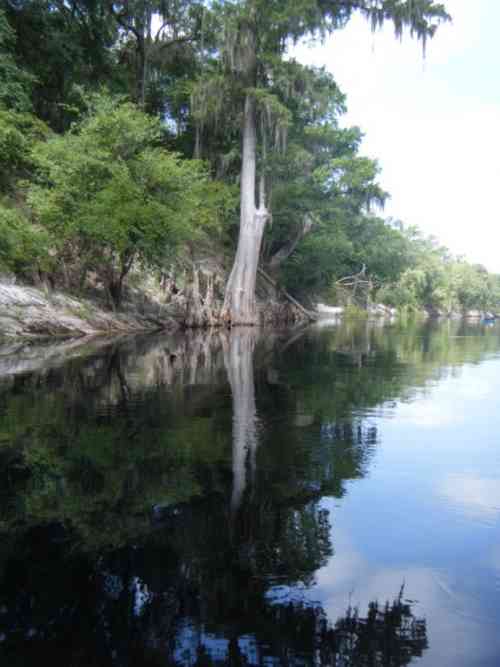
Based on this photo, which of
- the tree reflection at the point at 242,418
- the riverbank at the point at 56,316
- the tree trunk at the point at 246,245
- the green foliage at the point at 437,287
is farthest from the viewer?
the green foliage at the point at 437,287

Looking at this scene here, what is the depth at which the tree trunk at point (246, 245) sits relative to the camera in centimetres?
2861

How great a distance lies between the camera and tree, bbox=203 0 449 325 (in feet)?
82.0

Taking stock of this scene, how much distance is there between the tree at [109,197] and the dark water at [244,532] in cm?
1237

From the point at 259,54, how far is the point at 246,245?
29.6 ft

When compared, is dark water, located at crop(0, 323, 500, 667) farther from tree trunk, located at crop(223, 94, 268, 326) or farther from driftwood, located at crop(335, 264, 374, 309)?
driftwood, located at crop(335, 264, 374, 309)

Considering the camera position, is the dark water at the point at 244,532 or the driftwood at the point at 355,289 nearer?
the dark water at the point at 244,532

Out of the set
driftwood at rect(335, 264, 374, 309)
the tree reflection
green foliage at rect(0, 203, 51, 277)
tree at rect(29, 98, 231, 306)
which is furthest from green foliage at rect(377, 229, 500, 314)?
the tree reflection

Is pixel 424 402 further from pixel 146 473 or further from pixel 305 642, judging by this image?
pixel 305 642

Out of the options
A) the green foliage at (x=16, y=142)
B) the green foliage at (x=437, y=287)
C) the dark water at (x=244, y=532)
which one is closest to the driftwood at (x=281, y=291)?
the green foliage at (x=16, y=142)

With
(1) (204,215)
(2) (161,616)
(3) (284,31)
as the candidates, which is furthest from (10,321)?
(3) (284,31)

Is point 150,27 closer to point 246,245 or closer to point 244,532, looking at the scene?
point 246,245

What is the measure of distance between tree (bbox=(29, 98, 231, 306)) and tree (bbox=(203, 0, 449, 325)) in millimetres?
6216

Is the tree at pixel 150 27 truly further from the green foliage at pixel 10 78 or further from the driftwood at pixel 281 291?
the driftwood at pixel 281 291

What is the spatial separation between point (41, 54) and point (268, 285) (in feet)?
62.6
